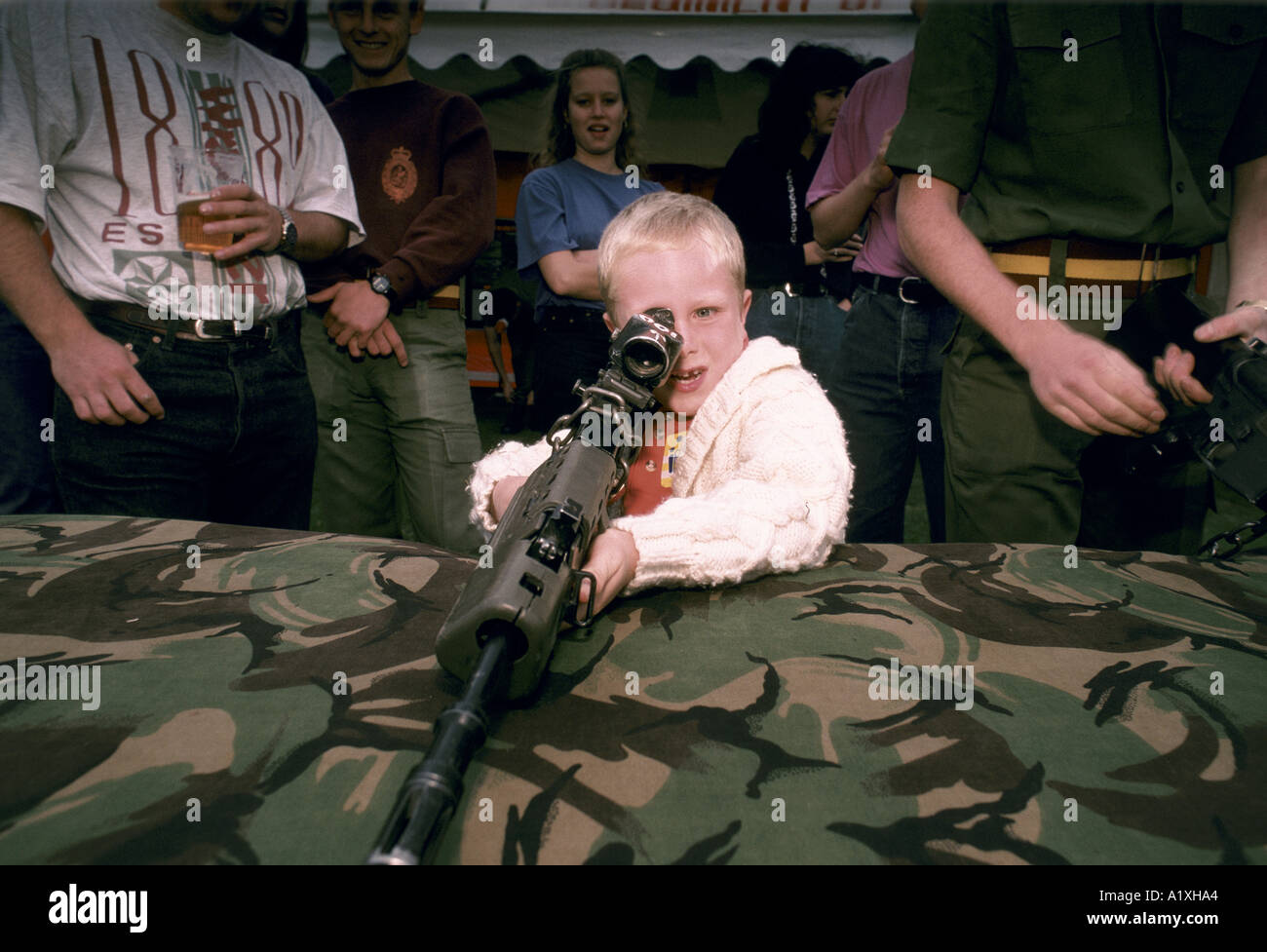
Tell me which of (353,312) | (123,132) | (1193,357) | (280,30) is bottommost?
(1193,357)

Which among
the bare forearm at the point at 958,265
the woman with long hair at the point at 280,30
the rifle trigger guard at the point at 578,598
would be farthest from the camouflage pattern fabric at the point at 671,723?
the woman with long hair at the point at 280,30

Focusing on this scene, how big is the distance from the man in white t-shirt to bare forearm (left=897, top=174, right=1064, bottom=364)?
4.27ft

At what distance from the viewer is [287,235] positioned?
1592 mm

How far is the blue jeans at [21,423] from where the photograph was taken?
1524 mm

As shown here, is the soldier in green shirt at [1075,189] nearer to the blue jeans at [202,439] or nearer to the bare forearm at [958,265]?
the bare forearm at [958,265]

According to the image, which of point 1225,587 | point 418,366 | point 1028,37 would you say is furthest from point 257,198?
point 1225,587

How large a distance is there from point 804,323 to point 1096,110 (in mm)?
1250

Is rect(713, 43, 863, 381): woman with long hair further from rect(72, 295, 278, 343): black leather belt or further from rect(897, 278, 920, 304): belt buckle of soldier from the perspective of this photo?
rect(72, 295, 278, 343): black leather belt

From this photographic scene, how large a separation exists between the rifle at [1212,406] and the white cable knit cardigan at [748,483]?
1.72ft

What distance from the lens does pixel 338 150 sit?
182 cm

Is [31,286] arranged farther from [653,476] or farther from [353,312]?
[653,476]

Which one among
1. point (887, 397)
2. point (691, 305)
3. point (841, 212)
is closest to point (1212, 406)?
point (691, 305)

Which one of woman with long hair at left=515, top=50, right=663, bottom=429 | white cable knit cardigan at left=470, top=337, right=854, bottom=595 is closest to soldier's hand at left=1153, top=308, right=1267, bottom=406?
white cable knit cardigan at left=470, top=337, right=854, bottom=595

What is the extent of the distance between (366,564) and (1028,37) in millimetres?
1399
